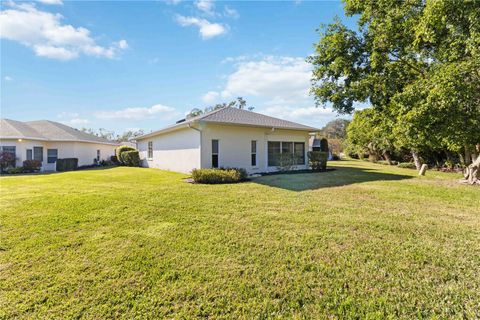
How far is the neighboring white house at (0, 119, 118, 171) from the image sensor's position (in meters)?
18.7

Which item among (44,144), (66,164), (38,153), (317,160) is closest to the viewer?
(317,160)

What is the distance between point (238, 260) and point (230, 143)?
35.0ft

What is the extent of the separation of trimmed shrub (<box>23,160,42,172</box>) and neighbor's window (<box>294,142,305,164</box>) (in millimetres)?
21017

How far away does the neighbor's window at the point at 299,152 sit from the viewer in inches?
680

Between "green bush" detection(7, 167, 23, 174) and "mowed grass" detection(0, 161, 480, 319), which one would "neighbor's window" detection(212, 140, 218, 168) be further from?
"green bush" detection(7, 167, 23, 174)

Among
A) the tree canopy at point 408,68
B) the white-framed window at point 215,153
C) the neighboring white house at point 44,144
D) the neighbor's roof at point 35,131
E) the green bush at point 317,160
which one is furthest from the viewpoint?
the neighbor's roof at point 35,131

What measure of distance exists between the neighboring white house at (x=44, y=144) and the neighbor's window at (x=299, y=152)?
2043 centimetres

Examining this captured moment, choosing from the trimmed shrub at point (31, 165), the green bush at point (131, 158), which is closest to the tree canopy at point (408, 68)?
the green bush at point (131, 158)

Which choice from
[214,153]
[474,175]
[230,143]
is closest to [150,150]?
Result: [214,153]

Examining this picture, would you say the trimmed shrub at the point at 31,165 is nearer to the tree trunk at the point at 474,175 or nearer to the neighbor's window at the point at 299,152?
the neighbor's window at the point at 299,152

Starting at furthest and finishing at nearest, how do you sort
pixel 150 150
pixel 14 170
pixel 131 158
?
pixel 131 158
pixel 150 150
pixel 14 170

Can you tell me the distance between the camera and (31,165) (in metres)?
18.8

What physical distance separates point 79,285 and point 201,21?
1214 centimetres

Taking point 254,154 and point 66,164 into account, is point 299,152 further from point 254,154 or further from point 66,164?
point 66,164
